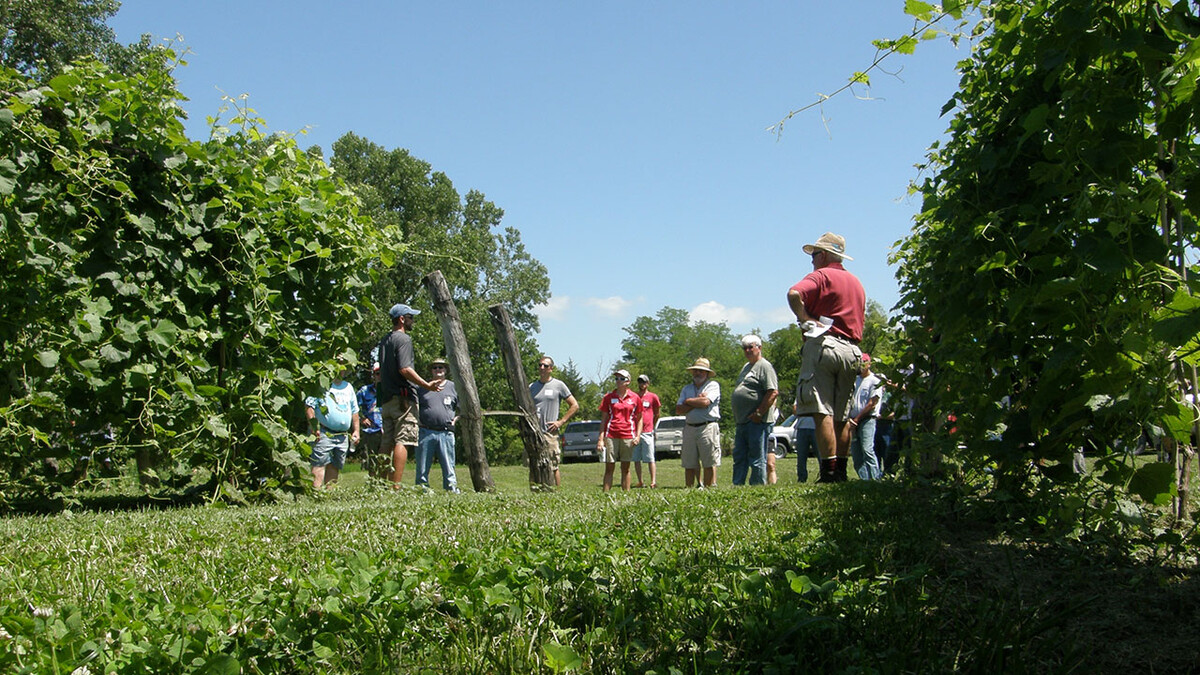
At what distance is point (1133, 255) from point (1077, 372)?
1.76 feet

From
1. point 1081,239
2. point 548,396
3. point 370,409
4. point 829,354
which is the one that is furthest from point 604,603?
point 370,409

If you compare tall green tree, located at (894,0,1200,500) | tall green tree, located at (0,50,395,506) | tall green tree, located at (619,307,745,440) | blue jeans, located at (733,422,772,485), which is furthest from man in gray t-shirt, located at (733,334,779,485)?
tall green tree, located at (619,307,745,440)

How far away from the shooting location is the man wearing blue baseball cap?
8.15m

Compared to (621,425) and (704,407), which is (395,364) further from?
(704,407)

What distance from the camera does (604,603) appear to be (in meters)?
2.45

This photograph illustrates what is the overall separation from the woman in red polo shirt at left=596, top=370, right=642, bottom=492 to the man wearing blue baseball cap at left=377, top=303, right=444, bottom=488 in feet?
9.37

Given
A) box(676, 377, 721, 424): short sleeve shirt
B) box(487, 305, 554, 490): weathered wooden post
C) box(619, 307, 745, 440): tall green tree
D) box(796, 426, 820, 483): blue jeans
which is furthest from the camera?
box(619, 307, 745, 440): tall green tree

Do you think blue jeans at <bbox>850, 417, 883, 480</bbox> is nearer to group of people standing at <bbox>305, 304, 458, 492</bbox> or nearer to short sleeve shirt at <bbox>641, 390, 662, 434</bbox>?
short sleeve shirt at <bbox>641, 390, 662, 434</bbox>

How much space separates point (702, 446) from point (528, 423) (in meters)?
2.76

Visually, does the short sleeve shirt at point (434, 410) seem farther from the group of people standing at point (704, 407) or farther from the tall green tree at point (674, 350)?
the tall green tree at point (674, 350)

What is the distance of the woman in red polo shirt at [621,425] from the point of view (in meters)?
10.7

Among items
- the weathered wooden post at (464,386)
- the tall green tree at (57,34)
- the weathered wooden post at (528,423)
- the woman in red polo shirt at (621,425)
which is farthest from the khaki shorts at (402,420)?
the tall green tree at (57,34)

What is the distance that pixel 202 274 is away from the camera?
5.39m

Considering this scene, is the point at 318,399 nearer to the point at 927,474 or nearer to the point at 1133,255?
the point at 927,474
